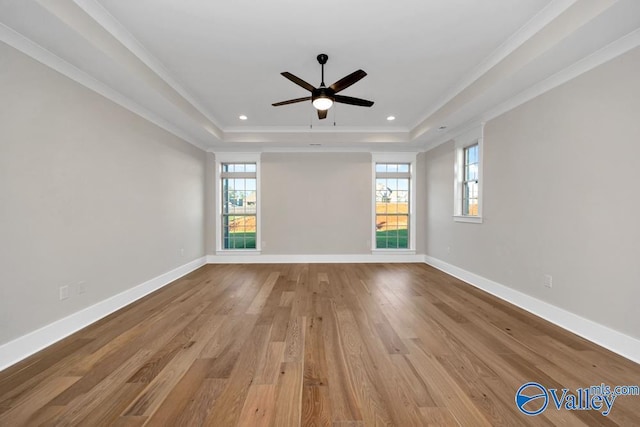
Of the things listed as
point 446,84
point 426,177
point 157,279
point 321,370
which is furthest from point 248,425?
point 426,177

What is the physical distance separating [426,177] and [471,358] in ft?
14.5

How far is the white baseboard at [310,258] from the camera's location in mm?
5711

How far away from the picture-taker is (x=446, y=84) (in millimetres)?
3518

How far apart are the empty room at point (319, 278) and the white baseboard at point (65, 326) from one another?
0.02 metres

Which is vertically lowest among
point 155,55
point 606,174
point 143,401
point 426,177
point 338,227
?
point 143,401

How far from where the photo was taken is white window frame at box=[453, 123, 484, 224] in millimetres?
3885

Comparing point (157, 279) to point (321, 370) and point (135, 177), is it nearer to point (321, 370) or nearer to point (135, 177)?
point (135, 177)

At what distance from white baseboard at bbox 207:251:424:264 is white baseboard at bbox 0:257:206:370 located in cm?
187

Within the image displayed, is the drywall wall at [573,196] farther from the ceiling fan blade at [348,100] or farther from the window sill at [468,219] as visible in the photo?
the ceiling fan blade at [348,100]

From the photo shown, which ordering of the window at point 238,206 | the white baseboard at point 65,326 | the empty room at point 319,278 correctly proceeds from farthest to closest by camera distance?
1. the window at point 238,206
2. the white baseboard at point 65,326
3. the empty room at point 319,278
